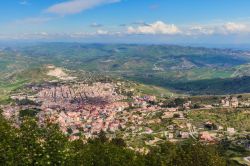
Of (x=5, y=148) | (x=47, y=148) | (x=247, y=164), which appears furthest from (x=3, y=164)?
(x=247, y=164)

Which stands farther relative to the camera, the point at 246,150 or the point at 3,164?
the point at 246,150

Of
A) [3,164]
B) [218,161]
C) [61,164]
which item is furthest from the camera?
[218,161]

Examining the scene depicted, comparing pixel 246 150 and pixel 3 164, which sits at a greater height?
pixel 3 164

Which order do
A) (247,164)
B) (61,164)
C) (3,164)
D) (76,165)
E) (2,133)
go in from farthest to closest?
(247,164) < (76,165) < (2,133) < (61,164) < (3,164)

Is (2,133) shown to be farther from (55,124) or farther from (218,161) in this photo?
(218,161)

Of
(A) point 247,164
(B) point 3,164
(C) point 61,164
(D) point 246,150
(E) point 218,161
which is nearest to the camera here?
(B) point 3,164

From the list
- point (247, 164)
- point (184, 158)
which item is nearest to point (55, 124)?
point (184, 158)

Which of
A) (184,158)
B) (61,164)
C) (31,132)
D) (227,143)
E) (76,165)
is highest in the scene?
(31,132)

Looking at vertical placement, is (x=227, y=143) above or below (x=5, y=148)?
below

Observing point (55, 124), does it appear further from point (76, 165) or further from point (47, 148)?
point (76, 165)
